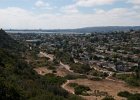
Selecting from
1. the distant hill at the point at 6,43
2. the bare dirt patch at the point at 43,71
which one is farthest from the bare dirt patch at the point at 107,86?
the distant hill at the point at 6,43

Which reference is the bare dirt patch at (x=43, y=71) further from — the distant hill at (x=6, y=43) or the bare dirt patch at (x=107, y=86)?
the distant hill at (x=6, y=43)

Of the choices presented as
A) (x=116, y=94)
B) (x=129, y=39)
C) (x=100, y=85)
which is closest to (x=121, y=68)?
(x=100, y=85)

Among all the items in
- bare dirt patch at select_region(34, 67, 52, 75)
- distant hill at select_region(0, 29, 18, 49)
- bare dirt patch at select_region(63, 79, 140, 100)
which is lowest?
bare dirt patch at select_region(34, 67, 52, 75)

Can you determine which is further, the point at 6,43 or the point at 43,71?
the point at 6,43

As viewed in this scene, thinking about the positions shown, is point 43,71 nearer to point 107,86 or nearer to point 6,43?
point 107,86

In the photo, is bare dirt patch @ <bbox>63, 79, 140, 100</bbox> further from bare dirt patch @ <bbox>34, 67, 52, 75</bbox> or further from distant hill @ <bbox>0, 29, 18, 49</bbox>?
distant hill @ <bbox>0, 29, 18, 49</bbox>

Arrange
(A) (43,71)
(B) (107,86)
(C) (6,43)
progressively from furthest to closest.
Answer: (C) (6,43), (A) (43,71), (B) (107,86)

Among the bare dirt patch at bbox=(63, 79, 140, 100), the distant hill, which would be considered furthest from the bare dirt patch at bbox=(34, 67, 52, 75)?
the distant hill

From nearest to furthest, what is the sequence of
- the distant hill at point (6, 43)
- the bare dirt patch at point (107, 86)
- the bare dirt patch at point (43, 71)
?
the bare dirt patch at point (107, 86) → the bare dirt patch at point (43, 71) → the distant hill at point (6, 43)

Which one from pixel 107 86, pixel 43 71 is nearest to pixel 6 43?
pixel 43 71

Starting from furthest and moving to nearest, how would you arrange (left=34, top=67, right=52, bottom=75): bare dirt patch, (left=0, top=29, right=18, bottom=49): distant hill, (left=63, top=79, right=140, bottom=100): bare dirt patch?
(left=0, top=29, right=18, bottom=49): distant hill
(left=34, top=67, right=52, bottom=75): bare dirt patch
(left=63, top=79, right=140, bottom=100): bare dirt patch

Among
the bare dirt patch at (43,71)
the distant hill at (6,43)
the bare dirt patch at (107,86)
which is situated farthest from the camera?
the distant hill at (6,43)
